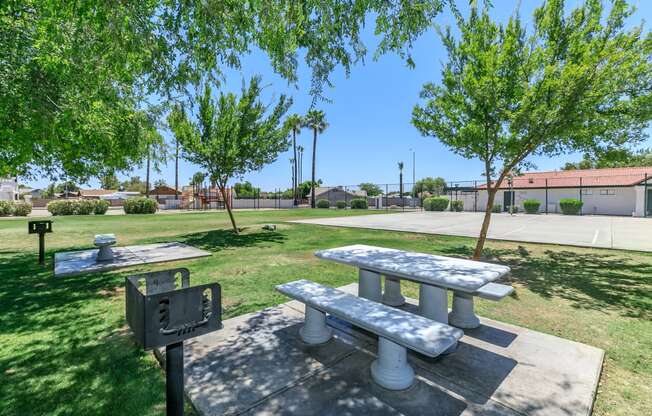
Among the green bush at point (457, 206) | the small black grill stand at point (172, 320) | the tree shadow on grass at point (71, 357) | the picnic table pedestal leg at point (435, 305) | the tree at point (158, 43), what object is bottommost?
the tree shadow on grass at point (71, 357)

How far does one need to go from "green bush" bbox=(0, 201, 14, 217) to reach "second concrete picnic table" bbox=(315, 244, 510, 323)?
88.8 ft

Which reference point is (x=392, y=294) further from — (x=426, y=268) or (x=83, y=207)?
(x=83, y=207)

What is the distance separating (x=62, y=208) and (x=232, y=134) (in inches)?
744

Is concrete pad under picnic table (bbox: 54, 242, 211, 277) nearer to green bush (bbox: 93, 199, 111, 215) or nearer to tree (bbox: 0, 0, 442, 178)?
tree (bbox: 0, 0, 442, 178)

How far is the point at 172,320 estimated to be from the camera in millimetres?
1490

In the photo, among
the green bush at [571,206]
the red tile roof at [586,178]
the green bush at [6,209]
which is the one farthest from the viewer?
the red tile roof at [586,178]

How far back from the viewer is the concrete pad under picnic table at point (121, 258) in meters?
6.20

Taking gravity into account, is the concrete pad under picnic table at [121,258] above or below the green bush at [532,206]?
below

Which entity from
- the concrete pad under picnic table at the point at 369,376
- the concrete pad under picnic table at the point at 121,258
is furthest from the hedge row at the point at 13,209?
the concrete pad under picnic table at the point at 369,376

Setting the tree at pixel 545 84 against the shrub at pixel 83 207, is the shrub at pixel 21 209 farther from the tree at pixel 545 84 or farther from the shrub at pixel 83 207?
the tree at pixel 545 84

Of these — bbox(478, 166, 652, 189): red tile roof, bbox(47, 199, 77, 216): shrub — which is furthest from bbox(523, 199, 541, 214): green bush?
bbox(47, 199, 77, 216): shrub

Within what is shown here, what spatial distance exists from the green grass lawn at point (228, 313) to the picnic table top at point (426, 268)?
1054 mm

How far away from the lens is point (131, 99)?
5.65 meters

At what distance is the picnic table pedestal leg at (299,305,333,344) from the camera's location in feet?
10.5
